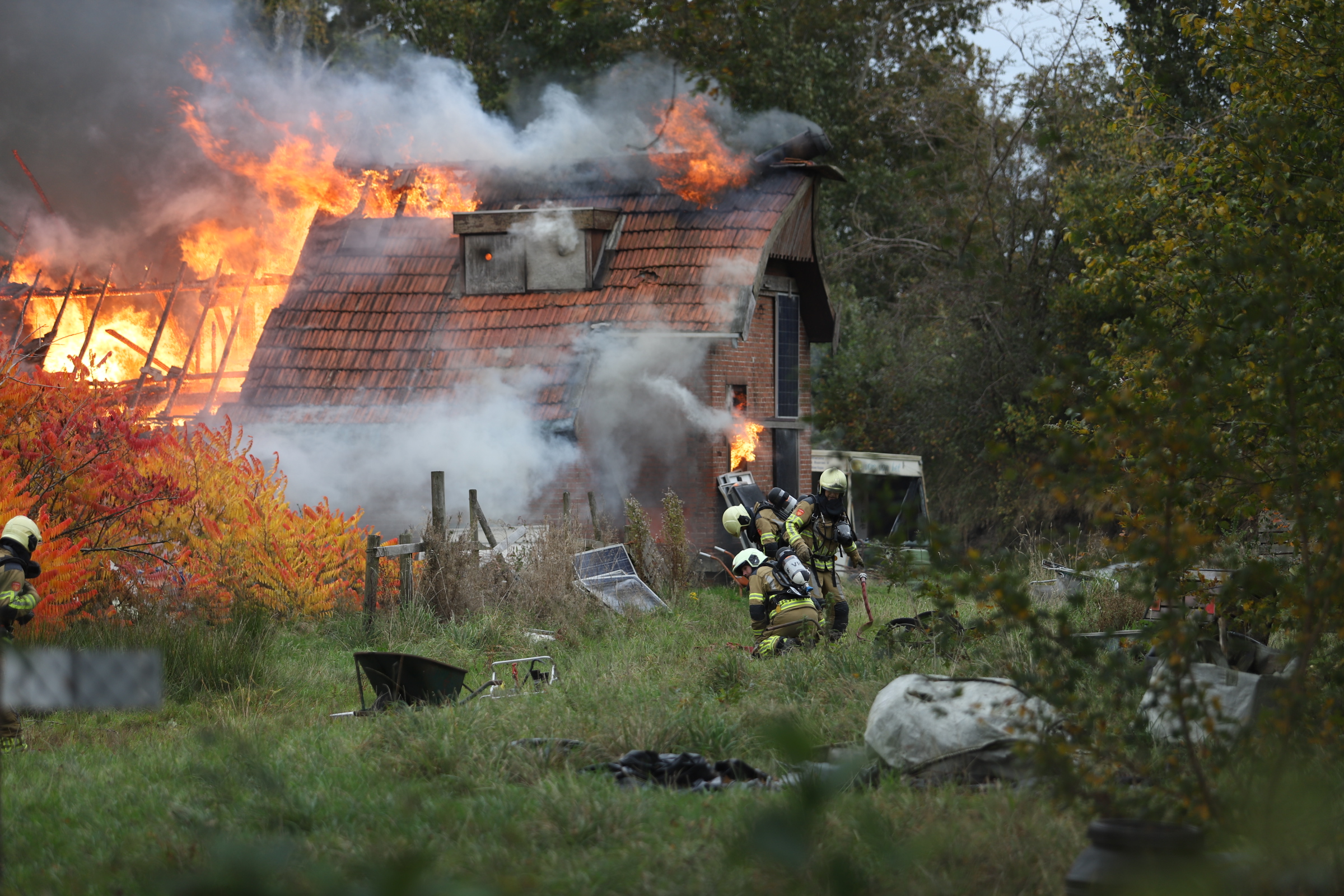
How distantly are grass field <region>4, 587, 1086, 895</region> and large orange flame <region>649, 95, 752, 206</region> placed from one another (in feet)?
41.7

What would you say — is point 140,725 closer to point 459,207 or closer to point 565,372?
point 565,372

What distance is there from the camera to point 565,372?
62.4 feet

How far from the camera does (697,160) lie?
20.9 meters

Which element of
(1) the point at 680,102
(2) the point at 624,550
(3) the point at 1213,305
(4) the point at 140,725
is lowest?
(4) the point at 140,725

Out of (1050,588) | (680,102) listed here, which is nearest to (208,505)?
(1050,588)

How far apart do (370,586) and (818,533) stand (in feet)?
14.0

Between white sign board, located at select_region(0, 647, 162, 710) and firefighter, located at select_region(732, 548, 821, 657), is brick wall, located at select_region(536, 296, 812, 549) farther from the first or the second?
white sign board, located at select_region(0, 647, 162, 710)

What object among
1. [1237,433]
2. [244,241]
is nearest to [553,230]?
[244,241]

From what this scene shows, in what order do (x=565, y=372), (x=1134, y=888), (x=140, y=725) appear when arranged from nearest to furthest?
1. (x=1134, y=888)
2. (x=140, y=725)
3. (x=565, y=372)

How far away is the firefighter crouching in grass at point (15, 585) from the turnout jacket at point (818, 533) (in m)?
6.13

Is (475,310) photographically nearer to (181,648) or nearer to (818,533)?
(818,533)

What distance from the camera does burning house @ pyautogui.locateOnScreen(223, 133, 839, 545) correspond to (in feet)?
64.0

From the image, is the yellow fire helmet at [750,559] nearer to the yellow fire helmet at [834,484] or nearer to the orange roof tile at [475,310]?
the yellow fire helmet at [834,484]

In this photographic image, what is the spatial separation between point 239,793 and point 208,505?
6.79 metres
